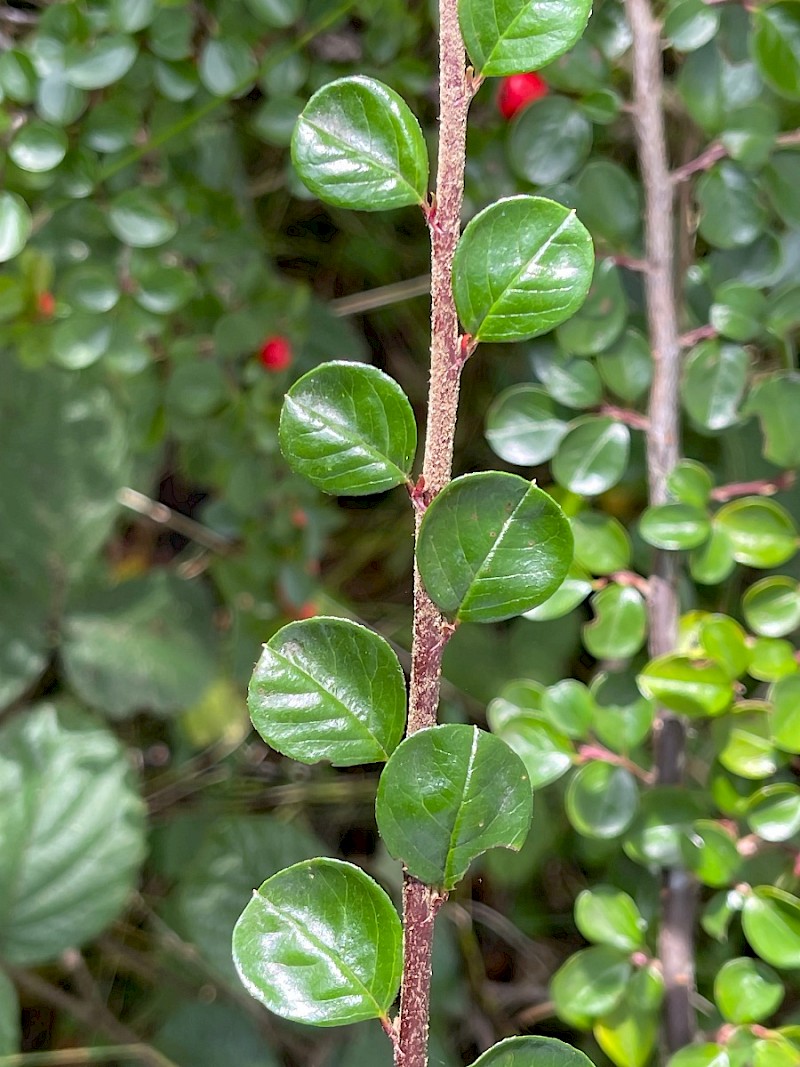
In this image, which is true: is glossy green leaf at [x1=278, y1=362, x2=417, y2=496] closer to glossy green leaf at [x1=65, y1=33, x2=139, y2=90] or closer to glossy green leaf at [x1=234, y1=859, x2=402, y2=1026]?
glossy green leaf at [x1=234, y1=859, x2=402, y2=1026]

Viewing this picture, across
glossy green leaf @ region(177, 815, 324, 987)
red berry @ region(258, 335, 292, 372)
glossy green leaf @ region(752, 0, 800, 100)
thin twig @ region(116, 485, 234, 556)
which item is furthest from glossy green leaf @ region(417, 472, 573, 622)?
thin twig @ region(116, 485, 234, 556)

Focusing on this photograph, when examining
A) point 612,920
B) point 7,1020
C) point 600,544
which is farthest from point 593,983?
point 7,1020

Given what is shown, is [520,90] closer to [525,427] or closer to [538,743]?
[525,427]

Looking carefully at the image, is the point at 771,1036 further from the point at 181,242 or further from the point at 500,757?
the point at 181,242

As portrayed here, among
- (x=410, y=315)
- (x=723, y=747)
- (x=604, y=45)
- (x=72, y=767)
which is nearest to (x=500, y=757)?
(x=723, y=747)

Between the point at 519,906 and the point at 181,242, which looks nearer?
the point at 181,242

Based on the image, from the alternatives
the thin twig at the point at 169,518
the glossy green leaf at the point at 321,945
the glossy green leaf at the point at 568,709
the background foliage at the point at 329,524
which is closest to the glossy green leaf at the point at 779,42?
the background foliage at the point at 329,524
